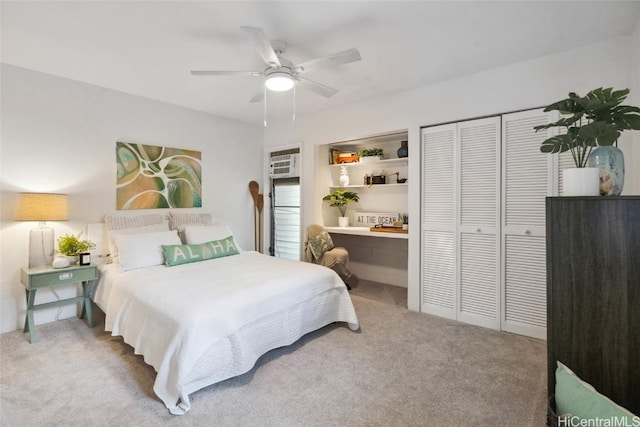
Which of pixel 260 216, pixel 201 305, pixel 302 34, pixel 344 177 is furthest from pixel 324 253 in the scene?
pixel 302 34

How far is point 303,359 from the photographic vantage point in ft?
7.69

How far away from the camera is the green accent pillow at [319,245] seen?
4.05 m

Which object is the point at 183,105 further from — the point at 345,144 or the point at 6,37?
the point at 345,144

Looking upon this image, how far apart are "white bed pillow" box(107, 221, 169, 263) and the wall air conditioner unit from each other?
185 centimetres

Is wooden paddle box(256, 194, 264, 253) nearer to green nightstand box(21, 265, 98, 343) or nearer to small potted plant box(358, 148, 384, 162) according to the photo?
small potted plant box(358, 148, 384, 162)

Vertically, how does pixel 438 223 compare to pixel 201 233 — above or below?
above

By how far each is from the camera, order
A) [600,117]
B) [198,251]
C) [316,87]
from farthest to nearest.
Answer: [198,251], [316,87], [600,117]

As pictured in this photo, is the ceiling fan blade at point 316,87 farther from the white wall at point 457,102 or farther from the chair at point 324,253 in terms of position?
the chair at point 324,253

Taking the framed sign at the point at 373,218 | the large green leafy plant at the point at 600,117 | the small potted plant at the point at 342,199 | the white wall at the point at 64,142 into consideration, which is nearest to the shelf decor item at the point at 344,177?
the small potted plant at the point at 342,199

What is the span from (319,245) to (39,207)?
113 inches

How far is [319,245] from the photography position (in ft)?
13.3

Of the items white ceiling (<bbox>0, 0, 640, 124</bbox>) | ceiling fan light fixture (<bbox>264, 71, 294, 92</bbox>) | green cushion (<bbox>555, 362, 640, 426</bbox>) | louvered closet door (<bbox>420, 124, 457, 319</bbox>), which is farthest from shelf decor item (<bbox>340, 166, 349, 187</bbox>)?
green cushion (<bbox>555, 362, 640, 426</bbox>)

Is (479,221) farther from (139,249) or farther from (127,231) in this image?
(127,231)

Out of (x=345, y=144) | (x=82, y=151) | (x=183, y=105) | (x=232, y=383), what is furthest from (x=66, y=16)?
(x=345, y=144)
